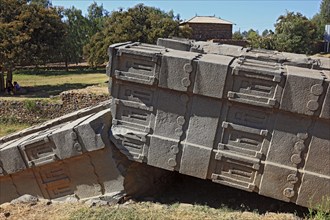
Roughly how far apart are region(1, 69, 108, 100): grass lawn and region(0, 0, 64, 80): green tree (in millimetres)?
1650

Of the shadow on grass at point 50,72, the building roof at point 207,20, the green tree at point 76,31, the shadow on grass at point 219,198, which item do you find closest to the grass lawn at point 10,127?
the shadow on grass at point 219,198

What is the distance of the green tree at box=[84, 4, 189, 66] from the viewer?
21703 mm

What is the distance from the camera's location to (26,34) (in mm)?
19672

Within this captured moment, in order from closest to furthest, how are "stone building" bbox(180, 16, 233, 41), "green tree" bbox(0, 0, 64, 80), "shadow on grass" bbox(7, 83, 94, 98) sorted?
"green tree" bbox(0, 0, 64, 80)
"shadow on grass" bbox(7, 83, 94, 98)
"stone building" bbox(180, 16, 233, 41)

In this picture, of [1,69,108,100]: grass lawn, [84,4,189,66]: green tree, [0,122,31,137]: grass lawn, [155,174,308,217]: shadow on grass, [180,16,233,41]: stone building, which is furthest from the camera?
[180,16,233,41]: stone building

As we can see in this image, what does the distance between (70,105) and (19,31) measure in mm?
7022

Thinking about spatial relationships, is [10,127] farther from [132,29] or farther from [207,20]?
[207,20]

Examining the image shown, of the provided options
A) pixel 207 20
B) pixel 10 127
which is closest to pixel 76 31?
pixel 207 20

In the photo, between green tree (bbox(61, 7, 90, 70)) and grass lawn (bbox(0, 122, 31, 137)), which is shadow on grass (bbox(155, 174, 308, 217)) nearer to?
grass lawn (bbox(0, 122, 31, 137))

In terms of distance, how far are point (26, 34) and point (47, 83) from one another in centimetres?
540

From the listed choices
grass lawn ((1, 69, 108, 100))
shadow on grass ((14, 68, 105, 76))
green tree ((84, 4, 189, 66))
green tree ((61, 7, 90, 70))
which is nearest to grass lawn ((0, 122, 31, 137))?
grass lawn ((1, 69, 108, 100))

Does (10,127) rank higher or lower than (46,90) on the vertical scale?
lower

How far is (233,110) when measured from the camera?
592 centimetres

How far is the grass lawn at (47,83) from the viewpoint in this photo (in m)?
19.0
